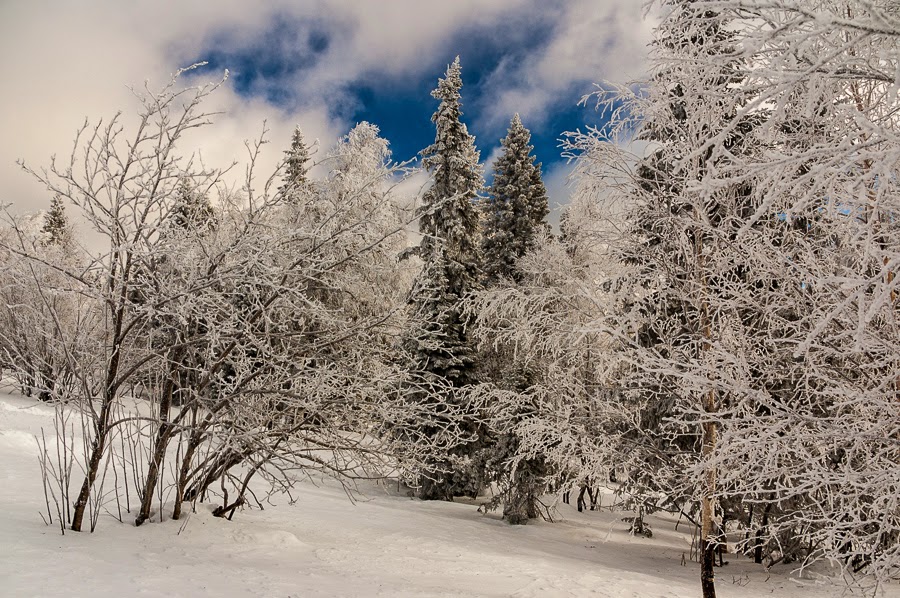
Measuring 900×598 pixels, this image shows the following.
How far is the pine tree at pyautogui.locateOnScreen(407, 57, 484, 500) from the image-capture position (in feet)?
57.4

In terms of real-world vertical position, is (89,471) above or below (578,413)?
below

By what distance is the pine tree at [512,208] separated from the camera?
68.0 ft

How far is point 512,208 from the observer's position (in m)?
21.2

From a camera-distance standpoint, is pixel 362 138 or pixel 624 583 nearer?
pixel 624 583

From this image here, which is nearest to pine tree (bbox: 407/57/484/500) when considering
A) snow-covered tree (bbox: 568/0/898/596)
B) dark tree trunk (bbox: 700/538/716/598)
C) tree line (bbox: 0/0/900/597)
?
tree line (bbox: 0/0/900/597)

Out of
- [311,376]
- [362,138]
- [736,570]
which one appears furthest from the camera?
[362,138]

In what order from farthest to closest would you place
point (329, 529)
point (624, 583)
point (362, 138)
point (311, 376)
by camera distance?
point (362, 138), point (329, 529), point (624, 583), point (311, 376)

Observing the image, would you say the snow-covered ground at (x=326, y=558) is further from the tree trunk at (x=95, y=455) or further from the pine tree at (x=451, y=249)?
the pine tree at (x=451, y=249)

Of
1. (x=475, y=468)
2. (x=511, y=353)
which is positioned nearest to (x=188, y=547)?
(x=475, y=468)

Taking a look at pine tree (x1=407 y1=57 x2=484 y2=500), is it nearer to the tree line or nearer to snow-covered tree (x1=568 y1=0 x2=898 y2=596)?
the tree line

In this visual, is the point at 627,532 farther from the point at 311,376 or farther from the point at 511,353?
the point at 311,376

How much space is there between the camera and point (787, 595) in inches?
377

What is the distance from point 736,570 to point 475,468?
6.87 m

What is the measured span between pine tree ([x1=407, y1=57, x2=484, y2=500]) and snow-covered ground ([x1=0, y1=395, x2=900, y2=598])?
288 cm
